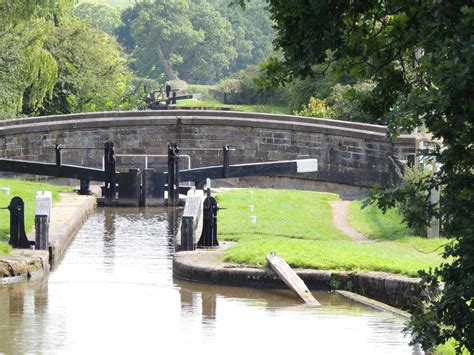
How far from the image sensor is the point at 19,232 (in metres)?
20.5

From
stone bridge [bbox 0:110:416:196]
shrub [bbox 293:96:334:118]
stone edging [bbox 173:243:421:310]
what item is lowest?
stone edging [bbox 173:243:421:310]

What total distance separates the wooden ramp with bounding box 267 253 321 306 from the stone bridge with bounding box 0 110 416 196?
1552 centimetres

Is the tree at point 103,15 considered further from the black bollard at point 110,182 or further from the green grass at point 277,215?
the green grass at point 277,215

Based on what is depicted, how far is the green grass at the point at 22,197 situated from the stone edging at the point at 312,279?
2.36m

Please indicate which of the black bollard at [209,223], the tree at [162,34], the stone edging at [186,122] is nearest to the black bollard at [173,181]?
the stone edging at [186,122]

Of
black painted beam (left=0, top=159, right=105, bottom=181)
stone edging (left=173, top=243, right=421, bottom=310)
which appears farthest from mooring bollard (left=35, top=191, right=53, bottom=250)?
black painted beam (left=0, top=159, right=105, bottom=181)

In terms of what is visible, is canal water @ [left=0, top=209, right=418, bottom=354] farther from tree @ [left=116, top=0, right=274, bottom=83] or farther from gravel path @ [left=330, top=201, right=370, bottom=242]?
tree @ [left=116, top=0, right=274, bottom=83]

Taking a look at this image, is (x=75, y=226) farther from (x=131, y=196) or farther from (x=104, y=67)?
(x=104, y=67)

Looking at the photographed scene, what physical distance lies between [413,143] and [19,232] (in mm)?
13783

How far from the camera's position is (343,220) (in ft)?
82.8

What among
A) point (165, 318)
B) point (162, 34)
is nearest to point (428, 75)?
point (165, 318)

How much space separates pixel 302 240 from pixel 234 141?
15.5 metres

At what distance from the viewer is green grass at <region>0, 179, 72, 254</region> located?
21389 mm

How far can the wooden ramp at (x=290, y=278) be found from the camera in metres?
17.5
